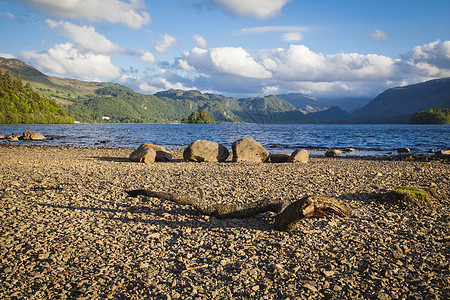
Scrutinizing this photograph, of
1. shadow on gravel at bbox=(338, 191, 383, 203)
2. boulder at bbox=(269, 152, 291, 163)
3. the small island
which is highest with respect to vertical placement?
the small island

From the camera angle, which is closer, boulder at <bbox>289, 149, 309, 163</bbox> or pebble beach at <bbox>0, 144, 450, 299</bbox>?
pebble beach at <bbox>0, 144, 450, 299</bbox>

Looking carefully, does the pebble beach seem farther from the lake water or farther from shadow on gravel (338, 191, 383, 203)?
the lake water

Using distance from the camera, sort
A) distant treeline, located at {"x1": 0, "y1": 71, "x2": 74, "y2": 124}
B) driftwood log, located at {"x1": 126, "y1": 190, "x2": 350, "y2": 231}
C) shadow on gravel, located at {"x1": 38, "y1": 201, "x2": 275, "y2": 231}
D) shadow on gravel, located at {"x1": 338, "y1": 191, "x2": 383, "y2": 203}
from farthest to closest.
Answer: distant treeline, located at {"x1": 0, "y1": 71, "x2": 74, "y2": 124}, shadow on gravel, located at {"x1": 338, "y1": 191, "x2": 383, "y2": 203}, shadow on gravel, located at {"x1": 38, "y1": 201, "x2": 275, "y2": 231}, driftwood log, located at {"x1": 126, "y1": 190, "x2": 350, "y2": 231}

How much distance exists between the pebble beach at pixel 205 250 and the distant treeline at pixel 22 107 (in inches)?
5381

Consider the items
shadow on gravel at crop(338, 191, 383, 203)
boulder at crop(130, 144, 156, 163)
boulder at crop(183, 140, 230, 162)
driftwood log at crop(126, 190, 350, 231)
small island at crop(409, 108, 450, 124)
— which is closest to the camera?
driftwood log at crop(126, 190, 350, 231)

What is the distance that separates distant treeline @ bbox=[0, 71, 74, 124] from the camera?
119m

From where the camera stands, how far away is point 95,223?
335 inches

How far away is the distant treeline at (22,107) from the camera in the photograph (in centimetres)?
11938

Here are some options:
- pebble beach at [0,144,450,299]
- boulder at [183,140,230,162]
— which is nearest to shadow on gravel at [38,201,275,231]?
pebble beach at [0,144,450,299]

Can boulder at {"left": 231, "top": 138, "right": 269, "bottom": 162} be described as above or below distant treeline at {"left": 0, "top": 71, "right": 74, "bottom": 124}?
below

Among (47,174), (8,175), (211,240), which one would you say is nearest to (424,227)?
(211,240)

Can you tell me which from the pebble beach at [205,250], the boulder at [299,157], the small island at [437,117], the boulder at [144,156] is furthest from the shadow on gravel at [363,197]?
the small island at [437,117]

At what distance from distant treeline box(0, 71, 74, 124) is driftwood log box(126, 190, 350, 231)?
140 meters

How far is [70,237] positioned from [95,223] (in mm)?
1115
